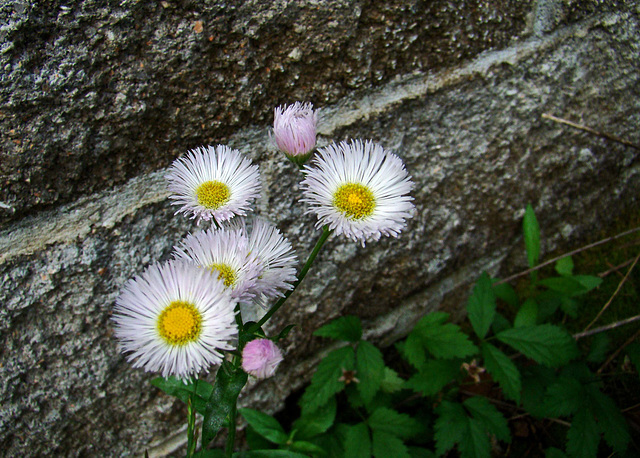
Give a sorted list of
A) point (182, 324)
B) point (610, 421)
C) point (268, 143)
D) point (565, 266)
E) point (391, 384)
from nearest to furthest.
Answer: point (182, 324)
point (268, 143)
point (610, 421)
point (391, 384)
point (565, 266)

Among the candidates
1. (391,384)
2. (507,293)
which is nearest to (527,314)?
(507,293)

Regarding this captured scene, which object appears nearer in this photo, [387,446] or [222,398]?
[222,398]

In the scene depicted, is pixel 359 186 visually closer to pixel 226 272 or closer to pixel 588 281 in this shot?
pixel 226 272

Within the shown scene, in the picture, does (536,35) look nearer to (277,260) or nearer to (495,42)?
(495,42)

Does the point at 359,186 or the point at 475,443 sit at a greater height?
the point at 359,186

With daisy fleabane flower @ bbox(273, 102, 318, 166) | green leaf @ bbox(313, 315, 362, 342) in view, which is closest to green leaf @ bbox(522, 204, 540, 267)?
green leaf @ bbox(313, 315, 362, 342)

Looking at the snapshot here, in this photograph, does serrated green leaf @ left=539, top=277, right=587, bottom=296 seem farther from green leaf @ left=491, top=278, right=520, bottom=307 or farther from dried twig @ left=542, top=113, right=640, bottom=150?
dried twig @ left=542, top=113, right=640, bottom=150

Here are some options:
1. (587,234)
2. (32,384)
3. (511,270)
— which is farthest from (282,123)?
(587,234)
